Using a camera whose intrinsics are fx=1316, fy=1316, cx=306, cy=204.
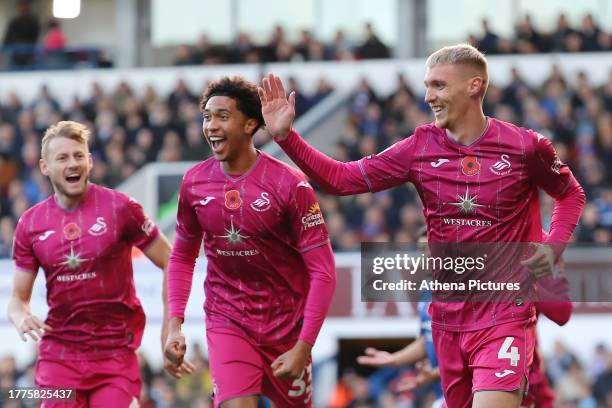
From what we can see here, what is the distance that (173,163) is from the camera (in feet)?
63.6

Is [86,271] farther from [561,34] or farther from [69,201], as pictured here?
[561,34]

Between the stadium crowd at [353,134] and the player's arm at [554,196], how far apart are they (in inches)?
287

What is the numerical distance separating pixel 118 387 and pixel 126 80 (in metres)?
15.6

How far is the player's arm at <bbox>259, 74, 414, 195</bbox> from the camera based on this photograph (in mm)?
6637

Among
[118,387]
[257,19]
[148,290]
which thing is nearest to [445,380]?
[118,387]

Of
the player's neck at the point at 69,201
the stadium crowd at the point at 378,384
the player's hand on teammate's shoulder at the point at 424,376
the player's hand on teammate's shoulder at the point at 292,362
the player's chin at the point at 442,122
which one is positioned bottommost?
the stadium crowd at the point at 378,384

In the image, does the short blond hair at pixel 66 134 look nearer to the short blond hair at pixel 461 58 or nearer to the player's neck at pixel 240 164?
the player's neck at pixel 240 164

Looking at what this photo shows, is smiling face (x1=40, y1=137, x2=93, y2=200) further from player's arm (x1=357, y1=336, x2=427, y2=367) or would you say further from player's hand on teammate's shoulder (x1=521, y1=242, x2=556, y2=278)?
player's hand on teammate's shoulder (x1=521, y1=242, x2=556, y2=278)

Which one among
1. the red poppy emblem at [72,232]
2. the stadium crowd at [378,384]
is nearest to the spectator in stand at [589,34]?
the stadium crowd at [378,384]

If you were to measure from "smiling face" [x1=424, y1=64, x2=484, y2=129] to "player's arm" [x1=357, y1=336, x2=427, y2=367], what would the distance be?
2.22m

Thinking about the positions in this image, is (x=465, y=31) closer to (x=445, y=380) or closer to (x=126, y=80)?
(x=126, y=80)

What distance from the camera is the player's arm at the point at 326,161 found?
664 cm

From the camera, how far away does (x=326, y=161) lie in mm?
6828

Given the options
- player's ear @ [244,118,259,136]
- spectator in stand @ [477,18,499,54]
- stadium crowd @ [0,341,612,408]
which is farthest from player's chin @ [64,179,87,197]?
spectator in stand @ [477,18,499,54]
